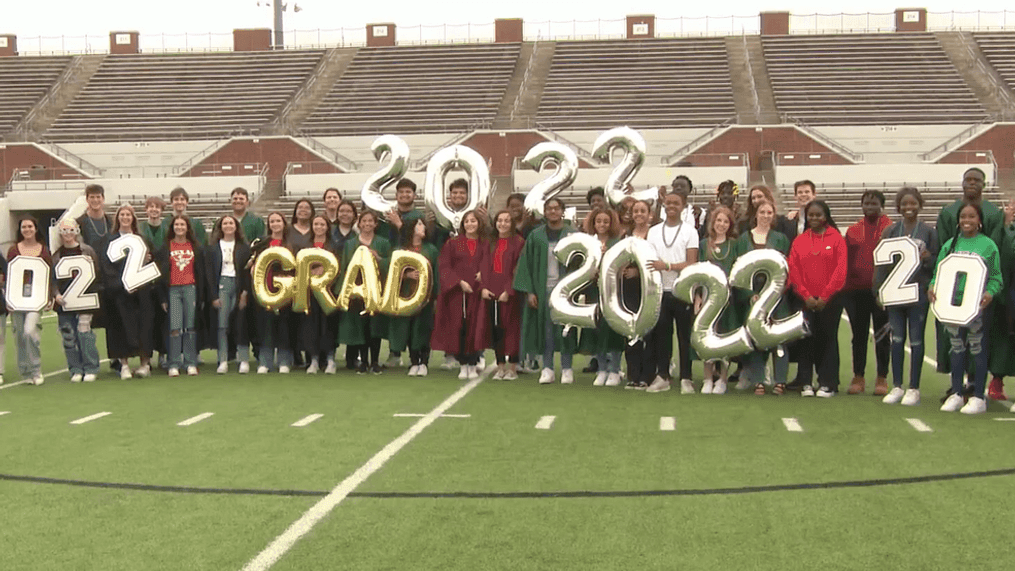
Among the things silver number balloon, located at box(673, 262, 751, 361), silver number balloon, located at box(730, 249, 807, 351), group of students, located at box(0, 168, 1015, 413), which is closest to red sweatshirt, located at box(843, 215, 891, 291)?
group of students, located at box(0, 168, 1015, 413)

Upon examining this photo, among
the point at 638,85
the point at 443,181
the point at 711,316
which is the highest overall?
the point at 638,85

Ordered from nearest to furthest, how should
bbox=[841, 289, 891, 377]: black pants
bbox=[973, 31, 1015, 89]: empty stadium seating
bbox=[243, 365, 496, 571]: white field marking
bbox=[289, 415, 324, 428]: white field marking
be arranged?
bbox=[243, 365, 496, 571]: white field marking → bbox=[289, 415, 324, 428]: white field marking → bbox=[841, 289, 891, 377]: black pants → bbox=[973, 31, 1015, 89]: empty stadium seating

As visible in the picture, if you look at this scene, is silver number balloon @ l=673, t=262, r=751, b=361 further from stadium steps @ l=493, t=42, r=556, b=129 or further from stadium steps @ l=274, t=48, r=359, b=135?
stadium steps @ l=274, t=48, r=359, b=135

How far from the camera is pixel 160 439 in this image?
782 cm

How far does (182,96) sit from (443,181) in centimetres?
3533

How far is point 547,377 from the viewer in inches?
425

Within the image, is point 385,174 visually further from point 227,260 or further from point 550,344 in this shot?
point 550,344

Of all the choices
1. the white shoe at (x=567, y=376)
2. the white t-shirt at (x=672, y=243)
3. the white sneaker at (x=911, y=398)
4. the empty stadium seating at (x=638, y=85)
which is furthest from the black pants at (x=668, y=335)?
the empty stadium seating at (x=638, y=85)

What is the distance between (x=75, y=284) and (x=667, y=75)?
115 ft

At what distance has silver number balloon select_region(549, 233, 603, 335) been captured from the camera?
1039 cm

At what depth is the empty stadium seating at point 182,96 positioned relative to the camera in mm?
41875

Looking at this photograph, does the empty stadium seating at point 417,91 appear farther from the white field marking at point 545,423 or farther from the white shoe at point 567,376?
the white field marking at point 545,423

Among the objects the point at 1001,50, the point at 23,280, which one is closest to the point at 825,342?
the point at 23,280

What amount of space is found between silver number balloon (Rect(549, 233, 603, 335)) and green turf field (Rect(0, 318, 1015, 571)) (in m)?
0.73
